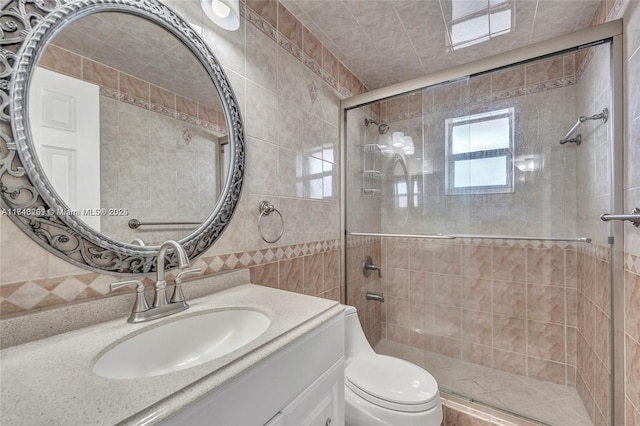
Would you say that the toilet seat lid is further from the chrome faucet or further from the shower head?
the shower head

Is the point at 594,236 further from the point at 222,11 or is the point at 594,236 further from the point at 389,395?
the point at 222,11

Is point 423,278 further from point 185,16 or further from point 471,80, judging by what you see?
point 185,16

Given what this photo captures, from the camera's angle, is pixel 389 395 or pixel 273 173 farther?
pixel 273 173

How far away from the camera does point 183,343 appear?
81 cm

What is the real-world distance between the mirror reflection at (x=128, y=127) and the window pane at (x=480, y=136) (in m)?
1.44

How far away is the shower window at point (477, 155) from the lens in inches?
67.2

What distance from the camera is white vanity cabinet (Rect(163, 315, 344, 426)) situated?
50 cm

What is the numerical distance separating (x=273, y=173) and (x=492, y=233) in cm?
149

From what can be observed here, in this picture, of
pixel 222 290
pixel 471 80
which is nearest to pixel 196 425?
pixel 222 290

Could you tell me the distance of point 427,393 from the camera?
116 centimetres

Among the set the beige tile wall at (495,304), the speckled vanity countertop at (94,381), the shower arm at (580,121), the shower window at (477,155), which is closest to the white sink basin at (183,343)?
the speckled vanity countertop at (94,381)

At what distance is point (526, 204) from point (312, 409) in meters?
1.74

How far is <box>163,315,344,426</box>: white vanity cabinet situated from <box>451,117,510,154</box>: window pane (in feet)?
4.71

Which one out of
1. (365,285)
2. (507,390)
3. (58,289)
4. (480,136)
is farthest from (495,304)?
(58,289)
